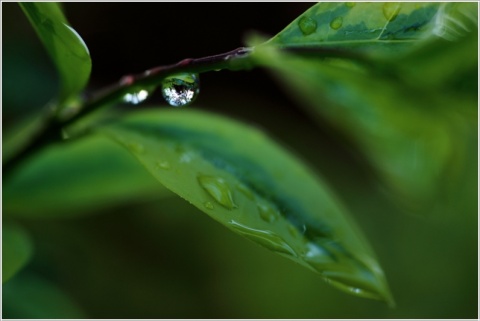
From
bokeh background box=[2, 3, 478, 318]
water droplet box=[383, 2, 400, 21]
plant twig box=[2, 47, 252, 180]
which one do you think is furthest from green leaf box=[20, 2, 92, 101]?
bokeh background box=[2, 3, 478, 318]

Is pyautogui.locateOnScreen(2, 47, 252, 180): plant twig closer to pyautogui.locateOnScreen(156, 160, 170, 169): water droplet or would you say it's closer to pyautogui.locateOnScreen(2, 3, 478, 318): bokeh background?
pyautogui.locateOnScreen(156, 160, 170, 169): water droplet

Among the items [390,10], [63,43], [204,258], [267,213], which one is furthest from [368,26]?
[204,258]

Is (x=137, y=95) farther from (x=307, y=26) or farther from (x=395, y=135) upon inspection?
(x=395, y=135)

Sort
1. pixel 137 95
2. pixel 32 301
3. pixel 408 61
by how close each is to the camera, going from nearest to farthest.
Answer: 1. pixel 408 61
2. pixel 137 95
3. pixel 32 301

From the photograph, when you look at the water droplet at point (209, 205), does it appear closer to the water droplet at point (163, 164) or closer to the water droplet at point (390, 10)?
the water droplet at point (163, 164)

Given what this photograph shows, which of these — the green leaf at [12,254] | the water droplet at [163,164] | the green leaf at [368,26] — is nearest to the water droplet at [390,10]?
the green leaf at [368,26]
